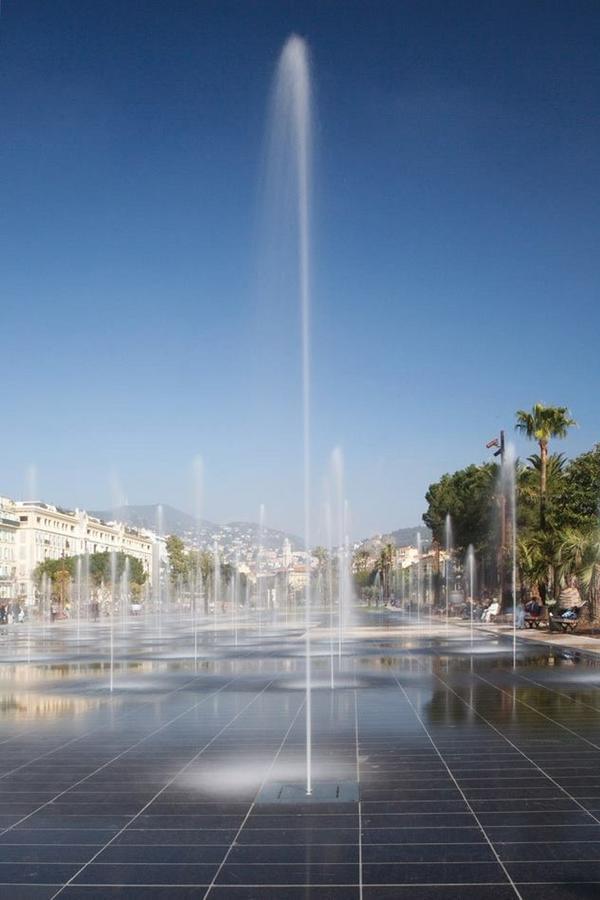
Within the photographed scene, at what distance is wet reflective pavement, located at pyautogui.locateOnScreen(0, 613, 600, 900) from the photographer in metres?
5.55

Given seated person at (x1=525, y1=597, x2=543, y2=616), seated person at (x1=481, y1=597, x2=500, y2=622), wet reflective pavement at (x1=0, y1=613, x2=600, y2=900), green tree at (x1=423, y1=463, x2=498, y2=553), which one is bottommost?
seated person at (x1=481, y1=597, x2=500, y2=622)

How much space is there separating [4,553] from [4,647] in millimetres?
79967

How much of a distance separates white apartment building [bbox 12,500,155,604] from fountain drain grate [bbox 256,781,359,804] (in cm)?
8624

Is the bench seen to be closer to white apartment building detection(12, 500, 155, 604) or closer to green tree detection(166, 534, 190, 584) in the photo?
white apartment building detection(12, 500, 155, 604)

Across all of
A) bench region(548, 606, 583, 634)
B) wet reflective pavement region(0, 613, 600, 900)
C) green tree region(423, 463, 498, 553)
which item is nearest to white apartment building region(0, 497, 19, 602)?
green tree region(423, 463, 498, 553)

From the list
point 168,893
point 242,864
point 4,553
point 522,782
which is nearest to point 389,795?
point 522,782

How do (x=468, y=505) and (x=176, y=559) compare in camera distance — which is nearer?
(x=468, y=505)

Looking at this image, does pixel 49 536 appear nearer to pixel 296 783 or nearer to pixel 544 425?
pixel 544 425

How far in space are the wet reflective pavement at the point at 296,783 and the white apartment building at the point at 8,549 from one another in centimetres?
9203

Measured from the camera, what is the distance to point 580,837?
629 centimetres

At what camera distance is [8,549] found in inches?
4193

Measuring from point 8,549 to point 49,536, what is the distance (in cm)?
1024

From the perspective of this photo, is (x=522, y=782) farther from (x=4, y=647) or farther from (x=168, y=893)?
(x=4, y=647)

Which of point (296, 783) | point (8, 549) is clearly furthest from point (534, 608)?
point (8, 549)
